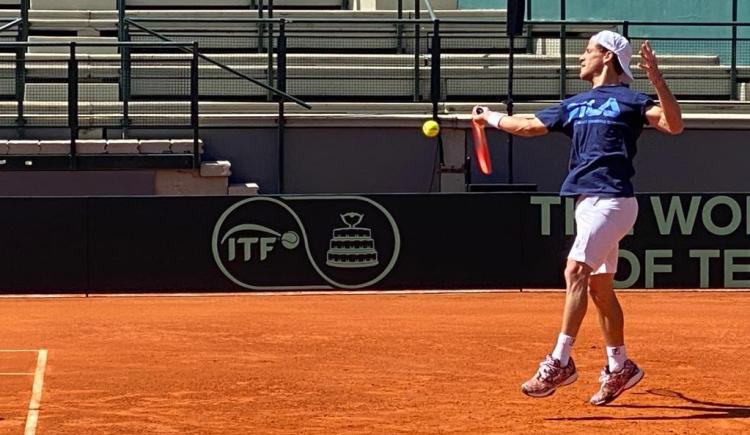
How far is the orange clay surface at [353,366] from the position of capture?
781cm

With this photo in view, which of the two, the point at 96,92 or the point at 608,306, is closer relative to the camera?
the point at 608,306

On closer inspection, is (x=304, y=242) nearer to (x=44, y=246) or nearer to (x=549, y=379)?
(x=44, y=246)

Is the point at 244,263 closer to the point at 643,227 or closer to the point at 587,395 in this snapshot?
the point at 643,227

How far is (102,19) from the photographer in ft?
75.0

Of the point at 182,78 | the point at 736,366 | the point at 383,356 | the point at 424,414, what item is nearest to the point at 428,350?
the point at 383,356

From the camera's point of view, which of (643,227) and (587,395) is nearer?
(587,395)

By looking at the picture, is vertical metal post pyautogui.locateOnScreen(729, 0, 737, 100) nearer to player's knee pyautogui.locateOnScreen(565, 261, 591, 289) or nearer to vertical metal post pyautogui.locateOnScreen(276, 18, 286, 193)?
vertical metal post pyautogui.locateOnScreen(276, 18, 286, 193)

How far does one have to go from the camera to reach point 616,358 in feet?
26.7

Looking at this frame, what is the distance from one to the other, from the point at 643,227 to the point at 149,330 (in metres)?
7.11

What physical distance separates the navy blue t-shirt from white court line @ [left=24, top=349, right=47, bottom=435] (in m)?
3.26

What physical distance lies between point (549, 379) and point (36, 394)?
3.27 m

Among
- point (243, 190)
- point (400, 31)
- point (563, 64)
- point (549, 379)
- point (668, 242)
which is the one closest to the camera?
point (549, 379)

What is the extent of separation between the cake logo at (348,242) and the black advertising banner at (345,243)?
1 centimetres

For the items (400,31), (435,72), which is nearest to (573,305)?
(435,72)
